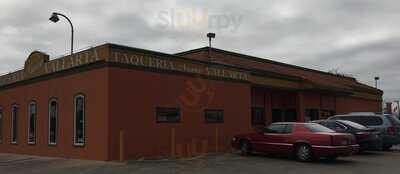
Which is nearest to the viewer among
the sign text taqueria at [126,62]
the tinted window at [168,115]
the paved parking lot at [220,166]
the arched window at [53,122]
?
the paved parking lot at [220,166]

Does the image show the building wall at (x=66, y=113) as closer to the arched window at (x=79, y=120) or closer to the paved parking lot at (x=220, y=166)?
the arched window at (x=79, y=120)

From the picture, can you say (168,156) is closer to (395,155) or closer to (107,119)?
(107,119)

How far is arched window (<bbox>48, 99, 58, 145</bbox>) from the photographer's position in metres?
21.0

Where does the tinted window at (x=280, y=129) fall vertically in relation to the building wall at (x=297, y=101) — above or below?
below

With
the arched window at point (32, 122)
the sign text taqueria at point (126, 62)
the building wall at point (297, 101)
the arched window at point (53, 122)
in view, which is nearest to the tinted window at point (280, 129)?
the sign text taqueria at point (126, 62)

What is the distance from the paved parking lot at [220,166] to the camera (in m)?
15.1

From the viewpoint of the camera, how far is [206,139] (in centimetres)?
2136

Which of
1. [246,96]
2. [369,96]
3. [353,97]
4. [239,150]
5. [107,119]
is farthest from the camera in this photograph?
[369,96]

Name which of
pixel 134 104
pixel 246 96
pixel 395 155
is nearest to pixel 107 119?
pixel 134 104

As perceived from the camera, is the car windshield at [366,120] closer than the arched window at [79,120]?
No

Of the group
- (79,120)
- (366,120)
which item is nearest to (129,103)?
(79,120)

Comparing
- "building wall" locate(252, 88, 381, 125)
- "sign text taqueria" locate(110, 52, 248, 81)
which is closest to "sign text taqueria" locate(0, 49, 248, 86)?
"sign text taqueria" locate(110, 52, 248, 81)

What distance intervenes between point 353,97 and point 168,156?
21.8 m

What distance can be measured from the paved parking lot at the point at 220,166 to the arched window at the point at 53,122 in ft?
8.05
